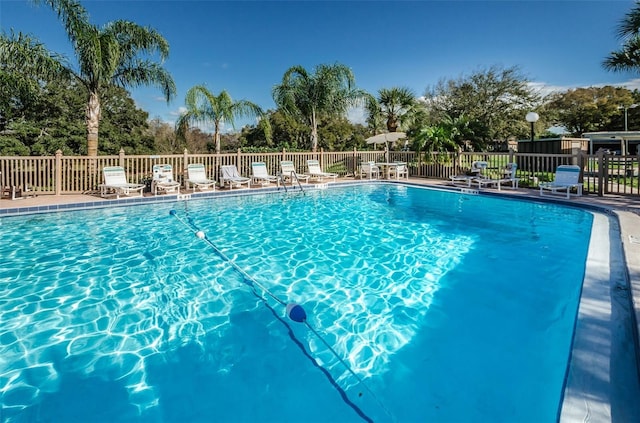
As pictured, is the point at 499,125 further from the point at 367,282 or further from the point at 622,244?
the point at 367,282

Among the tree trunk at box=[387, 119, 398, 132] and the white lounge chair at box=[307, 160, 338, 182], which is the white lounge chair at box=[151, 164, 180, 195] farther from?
the tree trunk at box=[387, 119, 398, 132]

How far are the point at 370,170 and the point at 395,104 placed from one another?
8.12 meters

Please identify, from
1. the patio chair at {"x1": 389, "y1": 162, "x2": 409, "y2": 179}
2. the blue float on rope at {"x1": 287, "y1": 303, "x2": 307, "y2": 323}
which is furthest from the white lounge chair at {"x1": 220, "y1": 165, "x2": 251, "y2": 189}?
the blue float on rope at {"x1": 287, "y1": 303, "x2": 307, "y2": 323}

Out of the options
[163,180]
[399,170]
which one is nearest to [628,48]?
[399,170]

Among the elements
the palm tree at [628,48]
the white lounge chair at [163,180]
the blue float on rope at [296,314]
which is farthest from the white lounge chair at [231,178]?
the palm tree at [628,48]

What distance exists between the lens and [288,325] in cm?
356

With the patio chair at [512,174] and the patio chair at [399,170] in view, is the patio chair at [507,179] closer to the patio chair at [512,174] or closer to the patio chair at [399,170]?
the patio chair at [512,174]

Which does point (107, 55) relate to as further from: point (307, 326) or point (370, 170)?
point (307, 326)

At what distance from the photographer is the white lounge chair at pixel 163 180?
11.1 meters

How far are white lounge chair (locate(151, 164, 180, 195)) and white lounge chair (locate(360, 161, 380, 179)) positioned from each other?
7539mm

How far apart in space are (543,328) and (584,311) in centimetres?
36

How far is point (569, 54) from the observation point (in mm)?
20234

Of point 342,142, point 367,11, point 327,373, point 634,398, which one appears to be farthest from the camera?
point 342,142

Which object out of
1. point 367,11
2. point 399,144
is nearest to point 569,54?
point 399,144
